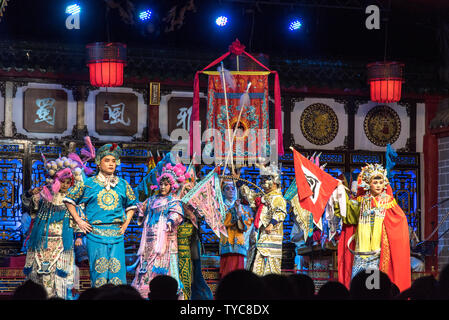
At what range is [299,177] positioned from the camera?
27.7 ft

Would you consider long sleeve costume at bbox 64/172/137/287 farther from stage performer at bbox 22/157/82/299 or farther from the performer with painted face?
stage performer at bbox 22/157/82/299

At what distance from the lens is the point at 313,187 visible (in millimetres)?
8438

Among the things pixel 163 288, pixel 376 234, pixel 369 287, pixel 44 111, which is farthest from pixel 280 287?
pixel 44 111

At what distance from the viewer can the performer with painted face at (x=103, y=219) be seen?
7910mm

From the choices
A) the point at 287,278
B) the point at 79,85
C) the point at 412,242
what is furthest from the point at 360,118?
the point at 287,278

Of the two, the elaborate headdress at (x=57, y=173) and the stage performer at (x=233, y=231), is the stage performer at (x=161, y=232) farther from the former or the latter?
the stage performer at (x=233, y=231)

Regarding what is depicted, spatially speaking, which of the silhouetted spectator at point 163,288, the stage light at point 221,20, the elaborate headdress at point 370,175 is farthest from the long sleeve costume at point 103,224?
the stage light at point 221,20

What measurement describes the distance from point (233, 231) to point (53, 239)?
213 cm

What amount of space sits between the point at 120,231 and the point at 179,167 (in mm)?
909

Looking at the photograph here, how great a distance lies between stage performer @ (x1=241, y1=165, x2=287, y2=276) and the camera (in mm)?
8508

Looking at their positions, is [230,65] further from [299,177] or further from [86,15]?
[299,177]

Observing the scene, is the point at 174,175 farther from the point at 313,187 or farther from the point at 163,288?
the point at 163,288

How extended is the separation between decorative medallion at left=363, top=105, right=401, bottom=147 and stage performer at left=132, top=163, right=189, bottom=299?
4.78 meters

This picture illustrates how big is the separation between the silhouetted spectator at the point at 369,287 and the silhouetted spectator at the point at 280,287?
1.16 feet
